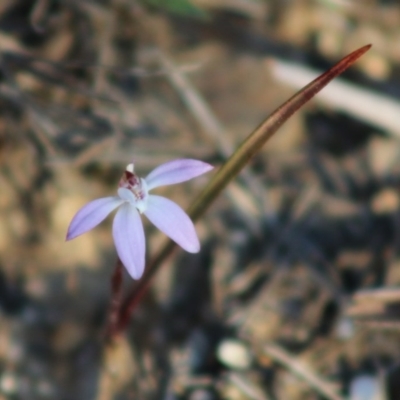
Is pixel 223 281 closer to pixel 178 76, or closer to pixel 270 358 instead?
pixel 270 358

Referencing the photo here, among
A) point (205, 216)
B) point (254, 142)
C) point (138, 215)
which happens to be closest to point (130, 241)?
point (138, 215)

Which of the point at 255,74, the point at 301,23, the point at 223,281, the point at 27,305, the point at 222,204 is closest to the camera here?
the point at 27,305

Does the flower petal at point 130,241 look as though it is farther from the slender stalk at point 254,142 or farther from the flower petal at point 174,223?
the slender stalk at point 254,142

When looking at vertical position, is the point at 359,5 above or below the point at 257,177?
above

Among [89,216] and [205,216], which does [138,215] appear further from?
[205,216]

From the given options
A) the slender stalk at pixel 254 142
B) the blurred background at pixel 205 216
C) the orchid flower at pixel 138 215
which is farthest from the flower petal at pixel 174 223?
the blurred background at pixel 205 216

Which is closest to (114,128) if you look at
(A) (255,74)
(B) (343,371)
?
(A) (255,74)
